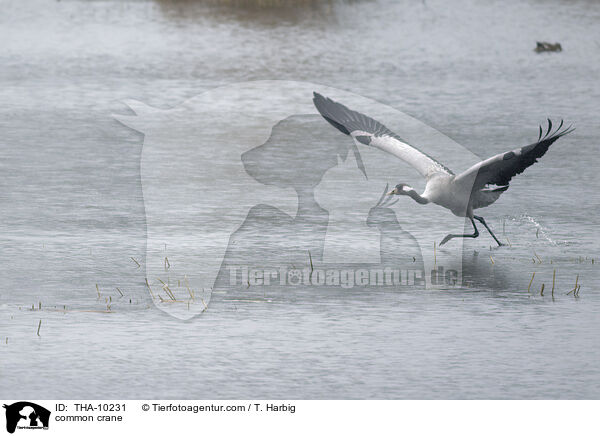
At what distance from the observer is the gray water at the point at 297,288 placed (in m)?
6.41

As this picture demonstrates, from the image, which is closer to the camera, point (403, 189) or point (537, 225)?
point (403, 189)

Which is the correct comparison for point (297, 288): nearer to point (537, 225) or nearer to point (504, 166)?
point (504, 166)

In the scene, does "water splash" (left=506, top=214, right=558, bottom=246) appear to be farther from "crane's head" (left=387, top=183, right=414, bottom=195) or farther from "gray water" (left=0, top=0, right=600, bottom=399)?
"crane's head" (left=387, top=183, right=414, bottom=195)

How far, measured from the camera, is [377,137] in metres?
9.28

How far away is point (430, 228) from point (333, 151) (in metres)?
3.12

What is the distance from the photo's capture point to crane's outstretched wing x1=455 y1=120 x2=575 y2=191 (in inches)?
334
